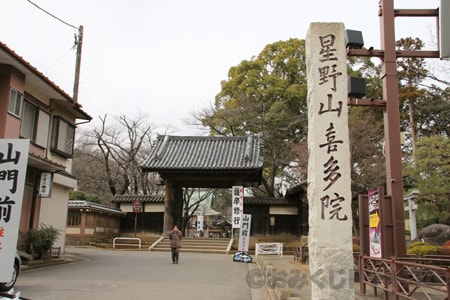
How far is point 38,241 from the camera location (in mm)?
15008

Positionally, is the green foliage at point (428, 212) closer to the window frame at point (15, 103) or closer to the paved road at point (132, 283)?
the paved road at point (132, 283)

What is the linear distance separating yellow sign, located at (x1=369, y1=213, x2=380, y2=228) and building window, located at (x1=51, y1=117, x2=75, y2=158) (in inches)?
538

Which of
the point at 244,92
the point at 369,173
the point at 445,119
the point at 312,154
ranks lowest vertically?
the point at 312,154

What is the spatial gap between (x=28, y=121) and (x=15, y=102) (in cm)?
178

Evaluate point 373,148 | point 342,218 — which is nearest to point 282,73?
point 373,148

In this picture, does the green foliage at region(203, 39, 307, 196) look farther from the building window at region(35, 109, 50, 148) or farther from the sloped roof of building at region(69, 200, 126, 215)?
the building window at region(35, 109, 50, 148)

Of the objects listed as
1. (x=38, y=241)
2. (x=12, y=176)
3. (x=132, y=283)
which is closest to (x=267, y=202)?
(x=38, y=241)

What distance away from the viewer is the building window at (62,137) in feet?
59.1

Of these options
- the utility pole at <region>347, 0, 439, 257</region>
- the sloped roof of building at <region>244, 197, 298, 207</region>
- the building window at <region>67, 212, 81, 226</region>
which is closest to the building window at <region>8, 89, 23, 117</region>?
the utility pole at <region>347, 0, 439, 257</region>

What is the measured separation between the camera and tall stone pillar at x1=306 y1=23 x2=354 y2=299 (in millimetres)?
6133

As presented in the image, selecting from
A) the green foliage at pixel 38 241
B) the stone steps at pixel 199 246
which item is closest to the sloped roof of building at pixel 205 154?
the stone steps at pixel 199 246

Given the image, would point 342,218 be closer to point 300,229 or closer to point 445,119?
point 300,229

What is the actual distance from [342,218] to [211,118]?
28.2m

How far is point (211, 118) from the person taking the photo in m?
34.1
